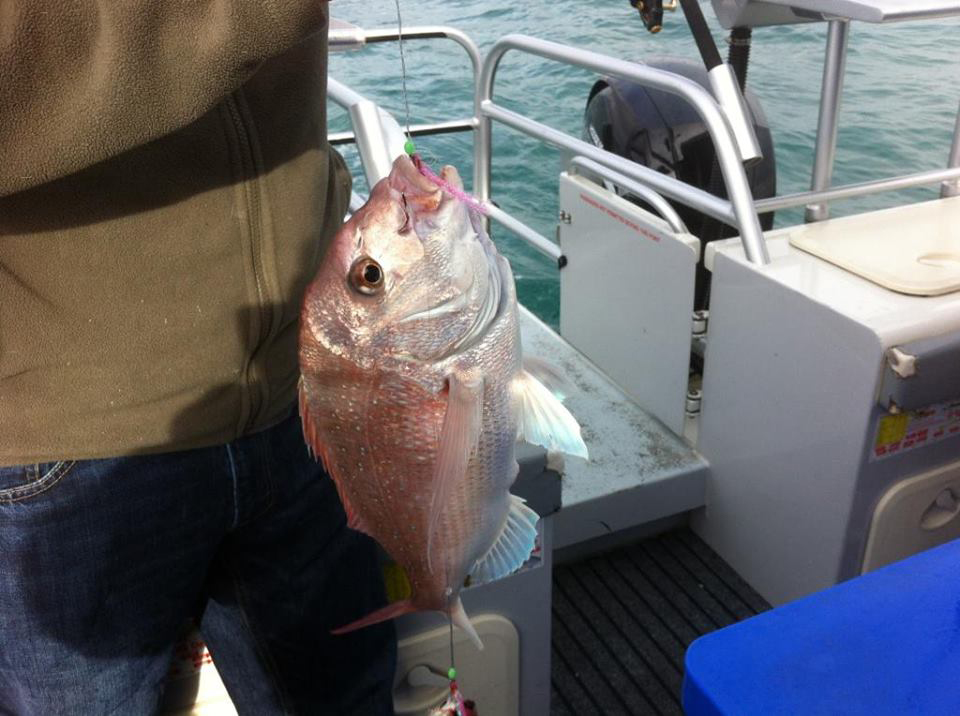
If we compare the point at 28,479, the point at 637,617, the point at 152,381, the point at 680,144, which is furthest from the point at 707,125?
the point at 28,479

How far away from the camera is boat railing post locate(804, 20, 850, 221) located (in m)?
2.30

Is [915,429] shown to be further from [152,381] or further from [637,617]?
[152,381]

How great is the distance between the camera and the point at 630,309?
9.15 ft

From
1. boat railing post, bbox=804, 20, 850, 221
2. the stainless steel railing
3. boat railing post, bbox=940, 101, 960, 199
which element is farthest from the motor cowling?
boat railing post, bbox=940, 101, 960, 199

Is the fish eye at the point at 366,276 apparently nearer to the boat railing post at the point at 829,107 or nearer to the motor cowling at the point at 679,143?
the boat railing post at the point at 829,107

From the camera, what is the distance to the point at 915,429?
2.05m

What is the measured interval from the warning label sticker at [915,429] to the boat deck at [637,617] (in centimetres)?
64

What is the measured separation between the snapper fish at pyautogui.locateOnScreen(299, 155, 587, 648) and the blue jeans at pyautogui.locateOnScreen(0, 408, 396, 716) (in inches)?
8.8

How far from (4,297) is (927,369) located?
175cm

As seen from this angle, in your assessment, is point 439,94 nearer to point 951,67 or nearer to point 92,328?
point 951,67

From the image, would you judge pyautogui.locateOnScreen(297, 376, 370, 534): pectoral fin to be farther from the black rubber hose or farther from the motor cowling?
the motor cowling

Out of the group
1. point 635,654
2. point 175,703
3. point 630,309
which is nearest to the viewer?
point 175,703

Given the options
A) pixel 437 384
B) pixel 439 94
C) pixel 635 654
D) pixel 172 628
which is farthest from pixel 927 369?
pixel 439 94

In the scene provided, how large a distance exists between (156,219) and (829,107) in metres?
2.00
